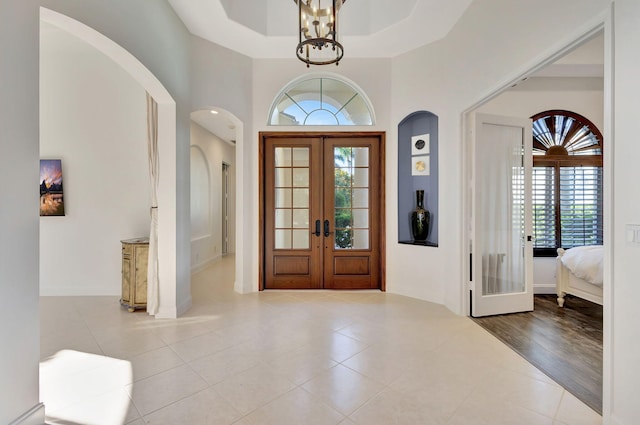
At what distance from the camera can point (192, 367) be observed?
8.44 feet

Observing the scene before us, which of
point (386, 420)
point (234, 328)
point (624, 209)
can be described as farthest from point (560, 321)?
point (234, 328)

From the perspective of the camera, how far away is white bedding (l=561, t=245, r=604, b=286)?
3.73m

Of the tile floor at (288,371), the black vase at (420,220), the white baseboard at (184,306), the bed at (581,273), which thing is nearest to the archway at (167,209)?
the white baseboard at (184,306)

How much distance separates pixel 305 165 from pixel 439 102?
2.17 meters

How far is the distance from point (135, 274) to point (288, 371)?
258 centimetres

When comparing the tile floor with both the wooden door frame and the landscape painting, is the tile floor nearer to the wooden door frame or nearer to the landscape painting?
the wooden door frame

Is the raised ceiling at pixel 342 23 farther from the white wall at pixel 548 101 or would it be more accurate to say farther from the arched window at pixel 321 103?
the white wall at pixel 548 101

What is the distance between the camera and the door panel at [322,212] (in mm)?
4895

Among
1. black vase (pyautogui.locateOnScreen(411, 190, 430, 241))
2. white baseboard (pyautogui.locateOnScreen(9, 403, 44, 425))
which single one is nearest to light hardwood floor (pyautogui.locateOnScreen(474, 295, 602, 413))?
black vase (pyautogui.locateOnScreen(411, 190, 430, 241))

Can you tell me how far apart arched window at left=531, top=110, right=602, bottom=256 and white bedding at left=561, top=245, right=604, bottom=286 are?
0.81 metres

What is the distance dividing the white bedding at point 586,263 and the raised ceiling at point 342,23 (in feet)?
11.3

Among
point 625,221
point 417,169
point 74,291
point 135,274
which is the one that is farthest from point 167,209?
point 625,221

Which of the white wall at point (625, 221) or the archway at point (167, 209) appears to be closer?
the white wall at point (625, 221)

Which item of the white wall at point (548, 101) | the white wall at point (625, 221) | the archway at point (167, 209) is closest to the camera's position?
the white wall at point (625, 221)
